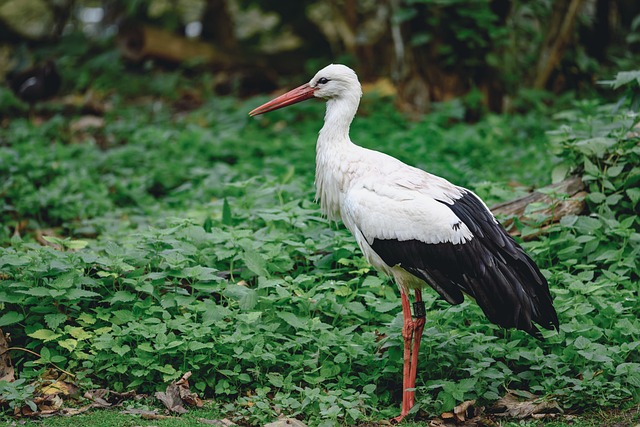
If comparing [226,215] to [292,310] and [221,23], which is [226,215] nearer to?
[292,310]

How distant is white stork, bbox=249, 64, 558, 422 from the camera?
15.2 ft

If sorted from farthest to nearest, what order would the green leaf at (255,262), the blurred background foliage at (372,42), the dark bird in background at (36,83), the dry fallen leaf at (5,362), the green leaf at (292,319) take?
the dark bird in background at (36,83), the blurred background foliage at (372,42), the green leaf at (255,262), the green leaf at (292,319), the dry fallen leaf at (5,362)

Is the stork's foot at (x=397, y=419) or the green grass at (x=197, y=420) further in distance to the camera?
the stork's foot at (x=397, y=419)

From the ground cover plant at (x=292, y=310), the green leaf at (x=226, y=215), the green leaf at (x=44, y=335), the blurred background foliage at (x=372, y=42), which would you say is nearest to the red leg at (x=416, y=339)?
the ground cover plant at (x=292, y=310)

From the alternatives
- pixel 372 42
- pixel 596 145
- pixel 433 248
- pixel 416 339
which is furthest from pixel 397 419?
pixel 372 42

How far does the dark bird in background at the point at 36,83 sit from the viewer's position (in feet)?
37.9

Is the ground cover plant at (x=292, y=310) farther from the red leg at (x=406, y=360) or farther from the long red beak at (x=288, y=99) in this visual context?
the long red beak at (x=288, y=99)

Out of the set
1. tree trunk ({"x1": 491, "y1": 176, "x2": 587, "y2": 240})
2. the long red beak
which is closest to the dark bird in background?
the long red beak

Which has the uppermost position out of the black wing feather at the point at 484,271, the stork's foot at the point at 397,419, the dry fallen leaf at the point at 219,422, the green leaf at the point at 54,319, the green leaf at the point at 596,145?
the green leaf at the point at 596,145

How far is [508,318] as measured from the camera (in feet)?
15.0

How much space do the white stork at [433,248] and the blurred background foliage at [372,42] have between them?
18.0ft

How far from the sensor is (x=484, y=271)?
4633mm

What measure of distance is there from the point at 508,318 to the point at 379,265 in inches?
33.1

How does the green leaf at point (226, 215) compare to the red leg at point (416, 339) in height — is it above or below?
above
